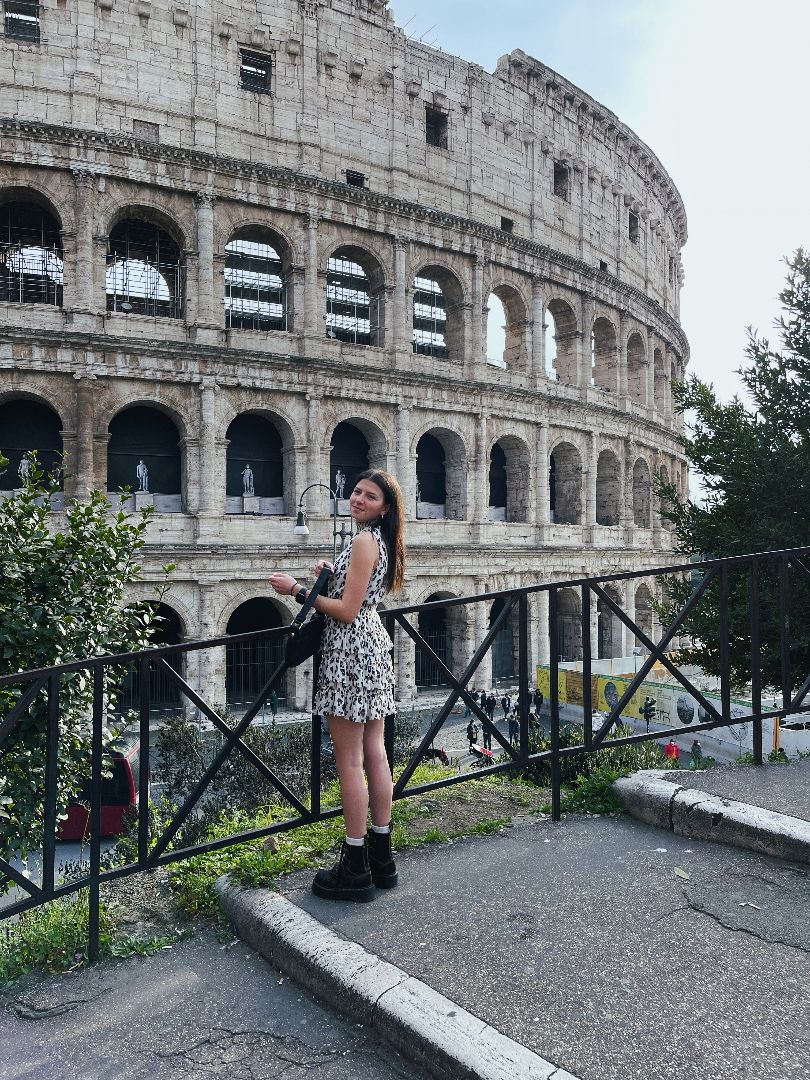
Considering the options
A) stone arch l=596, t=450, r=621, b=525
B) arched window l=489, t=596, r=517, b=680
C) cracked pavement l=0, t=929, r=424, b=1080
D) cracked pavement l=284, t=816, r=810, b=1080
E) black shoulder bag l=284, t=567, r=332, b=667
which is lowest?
arched window l=489, t=596, r=517, b=680

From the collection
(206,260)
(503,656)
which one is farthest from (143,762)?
(503,656)

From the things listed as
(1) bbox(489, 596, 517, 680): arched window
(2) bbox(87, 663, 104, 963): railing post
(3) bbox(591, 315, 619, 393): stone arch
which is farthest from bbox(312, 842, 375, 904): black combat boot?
(3) bbox(591, 315, 619, 393): stone arch

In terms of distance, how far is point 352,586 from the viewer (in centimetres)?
298

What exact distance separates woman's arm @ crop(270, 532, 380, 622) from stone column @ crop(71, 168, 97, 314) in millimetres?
16736

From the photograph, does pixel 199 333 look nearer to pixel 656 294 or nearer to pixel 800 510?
pixel 800 510

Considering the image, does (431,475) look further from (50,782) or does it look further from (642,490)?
(50,782)

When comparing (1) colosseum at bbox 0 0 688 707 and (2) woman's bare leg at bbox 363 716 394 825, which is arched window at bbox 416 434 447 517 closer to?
(1) colosseum at bbox 0 0 688 707

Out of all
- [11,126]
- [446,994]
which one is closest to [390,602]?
[11,126]

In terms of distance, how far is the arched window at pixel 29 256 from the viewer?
1827 cm

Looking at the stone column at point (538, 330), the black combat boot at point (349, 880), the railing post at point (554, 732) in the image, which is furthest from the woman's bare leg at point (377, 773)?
the stone column at point (538, 330)

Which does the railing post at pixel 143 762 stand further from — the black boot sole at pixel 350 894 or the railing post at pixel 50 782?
the black boot sole at pixel 350 894

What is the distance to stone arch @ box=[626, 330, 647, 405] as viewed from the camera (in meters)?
28.8

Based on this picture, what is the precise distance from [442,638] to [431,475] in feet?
16.7

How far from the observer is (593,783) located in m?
4.02
